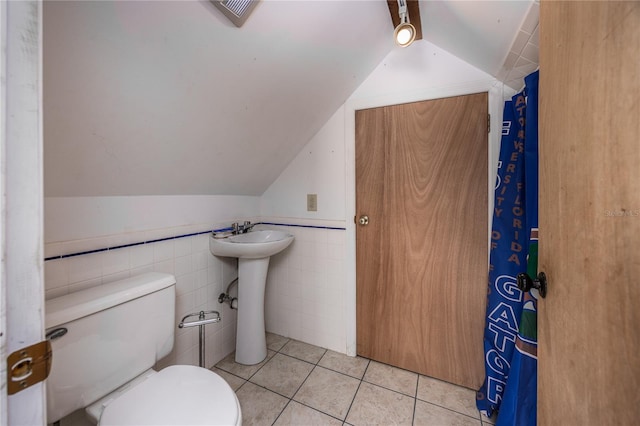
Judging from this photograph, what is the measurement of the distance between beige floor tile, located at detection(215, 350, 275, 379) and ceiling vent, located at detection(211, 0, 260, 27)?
190 centimetres

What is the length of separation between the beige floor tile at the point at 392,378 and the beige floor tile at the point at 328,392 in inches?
4.7

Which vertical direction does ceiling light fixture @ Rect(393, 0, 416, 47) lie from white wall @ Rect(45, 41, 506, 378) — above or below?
above

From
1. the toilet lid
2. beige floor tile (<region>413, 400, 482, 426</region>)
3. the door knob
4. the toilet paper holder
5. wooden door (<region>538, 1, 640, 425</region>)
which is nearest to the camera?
wooden door (<region>538, 1, 640, 425</region>)

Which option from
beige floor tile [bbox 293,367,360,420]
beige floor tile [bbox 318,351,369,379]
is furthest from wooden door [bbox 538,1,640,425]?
beige floor tile [bbox 318,351,369,379]

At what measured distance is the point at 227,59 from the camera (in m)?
1.01

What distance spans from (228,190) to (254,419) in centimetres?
136

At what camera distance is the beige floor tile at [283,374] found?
59.8 inches

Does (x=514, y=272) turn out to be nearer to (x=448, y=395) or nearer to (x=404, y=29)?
(x=448, y=395)

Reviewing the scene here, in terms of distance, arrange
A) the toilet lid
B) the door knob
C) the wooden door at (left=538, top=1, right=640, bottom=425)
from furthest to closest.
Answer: the toilet lid
the door knob
the wooden door at (left=538, top=1, right=640, bottom=425)

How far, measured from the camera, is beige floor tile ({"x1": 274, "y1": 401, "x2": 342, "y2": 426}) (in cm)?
128

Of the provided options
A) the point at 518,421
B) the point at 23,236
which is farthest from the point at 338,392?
the point at 23,236

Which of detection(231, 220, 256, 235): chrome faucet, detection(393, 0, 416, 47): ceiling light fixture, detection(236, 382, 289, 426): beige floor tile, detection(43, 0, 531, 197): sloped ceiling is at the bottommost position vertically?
detection(236, 382, 289, 426): beige floor tile

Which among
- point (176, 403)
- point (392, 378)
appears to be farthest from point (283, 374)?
point (176, 403)

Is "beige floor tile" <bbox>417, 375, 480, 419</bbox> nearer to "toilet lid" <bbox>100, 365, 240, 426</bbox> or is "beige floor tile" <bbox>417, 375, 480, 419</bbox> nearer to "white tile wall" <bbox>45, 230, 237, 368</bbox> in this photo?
"toilet lid" <bbox>100, 365, 240, 426</bbox>
